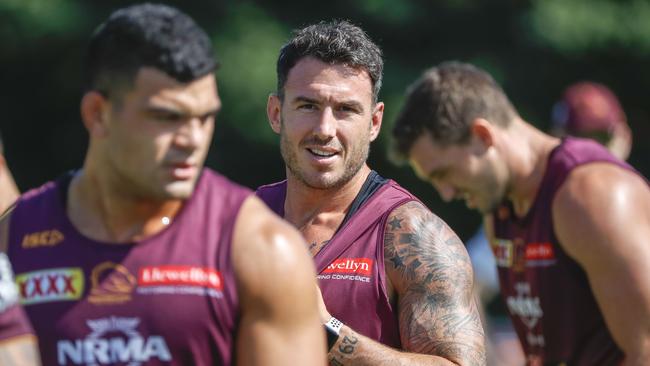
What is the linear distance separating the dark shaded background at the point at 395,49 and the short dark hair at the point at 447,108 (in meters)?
7.60

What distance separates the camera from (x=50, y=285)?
4.33 metres

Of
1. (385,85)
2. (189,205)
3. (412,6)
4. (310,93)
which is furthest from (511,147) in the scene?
(412,6)

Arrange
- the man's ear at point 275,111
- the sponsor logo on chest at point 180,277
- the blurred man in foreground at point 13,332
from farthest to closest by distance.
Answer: the man's ear at point 275,111 → the sponsor logo on chest at point 180,277 → the blurred man in foreground at point 13,332

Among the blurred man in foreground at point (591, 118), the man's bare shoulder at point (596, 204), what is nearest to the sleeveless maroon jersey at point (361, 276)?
the man's bare shoulder at point (596, 204)

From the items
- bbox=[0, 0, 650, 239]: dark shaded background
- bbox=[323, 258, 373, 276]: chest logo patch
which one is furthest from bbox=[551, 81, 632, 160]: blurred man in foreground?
bbox=[0, 0, 650, 239]: dark shaded background

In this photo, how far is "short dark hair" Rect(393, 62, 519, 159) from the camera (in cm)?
Answer: 674

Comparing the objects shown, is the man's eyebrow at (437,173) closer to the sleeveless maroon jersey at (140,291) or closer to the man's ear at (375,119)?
the man's ear at (375,119)

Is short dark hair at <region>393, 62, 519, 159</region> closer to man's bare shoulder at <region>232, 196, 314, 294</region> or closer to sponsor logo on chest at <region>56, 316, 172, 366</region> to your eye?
man's bare shoulder at <region>232, 196, 314, 294</region>

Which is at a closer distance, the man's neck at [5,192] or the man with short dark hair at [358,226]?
the man with short dark hair at [358,226]

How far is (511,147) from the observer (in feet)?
22.2

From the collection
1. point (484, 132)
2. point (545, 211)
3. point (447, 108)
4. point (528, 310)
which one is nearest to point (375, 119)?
point (447, 108)

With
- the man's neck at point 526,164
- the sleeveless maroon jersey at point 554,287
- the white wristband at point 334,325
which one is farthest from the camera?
the man's neck at point 526,164

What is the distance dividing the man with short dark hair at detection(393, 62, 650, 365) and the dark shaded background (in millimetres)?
7697

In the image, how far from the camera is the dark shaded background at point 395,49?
1506 centimetres
